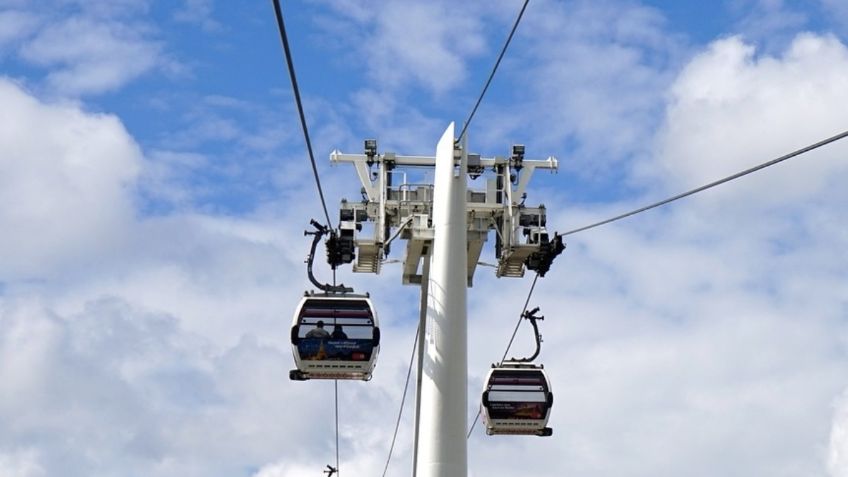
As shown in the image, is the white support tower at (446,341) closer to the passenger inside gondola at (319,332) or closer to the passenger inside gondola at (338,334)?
the passenger inside gondola at (338,334)

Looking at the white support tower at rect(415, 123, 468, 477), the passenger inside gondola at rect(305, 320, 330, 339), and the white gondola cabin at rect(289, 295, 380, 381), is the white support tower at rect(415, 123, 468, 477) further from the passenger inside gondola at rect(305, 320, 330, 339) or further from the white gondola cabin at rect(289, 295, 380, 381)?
the passenger inside gondola at rect(305, 320, 330, 339)

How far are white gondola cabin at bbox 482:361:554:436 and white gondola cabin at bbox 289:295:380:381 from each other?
3017 mm

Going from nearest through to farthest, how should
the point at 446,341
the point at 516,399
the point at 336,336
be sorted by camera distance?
the point at 446,341 → the point at 336,336 → the point at 516,399

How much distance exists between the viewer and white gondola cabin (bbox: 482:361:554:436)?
23.8 meters

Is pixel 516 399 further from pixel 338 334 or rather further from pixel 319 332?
pixel 319 332

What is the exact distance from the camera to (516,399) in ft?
78.1

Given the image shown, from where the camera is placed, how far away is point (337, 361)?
70.1 ft

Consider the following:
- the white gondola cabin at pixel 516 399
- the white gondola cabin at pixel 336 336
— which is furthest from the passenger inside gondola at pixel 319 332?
the white gondola cabin at pixel 516 399

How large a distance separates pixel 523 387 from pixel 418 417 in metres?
2.52

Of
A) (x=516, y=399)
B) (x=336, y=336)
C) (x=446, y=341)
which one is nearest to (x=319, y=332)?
(x=336, y=336)

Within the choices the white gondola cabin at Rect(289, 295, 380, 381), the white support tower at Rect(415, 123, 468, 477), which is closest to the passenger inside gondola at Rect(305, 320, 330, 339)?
the white gondola cabin at Rect(289, 295, 380, 381)

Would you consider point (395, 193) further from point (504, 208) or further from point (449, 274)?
point (449, 274)

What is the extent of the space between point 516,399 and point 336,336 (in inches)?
155

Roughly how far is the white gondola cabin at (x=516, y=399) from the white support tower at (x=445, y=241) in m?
1.55
